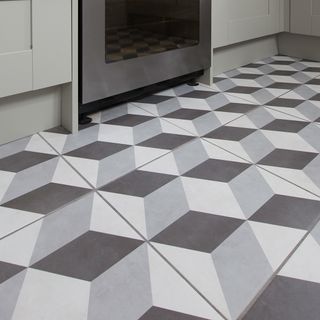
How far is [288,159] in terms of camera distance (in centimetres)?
137

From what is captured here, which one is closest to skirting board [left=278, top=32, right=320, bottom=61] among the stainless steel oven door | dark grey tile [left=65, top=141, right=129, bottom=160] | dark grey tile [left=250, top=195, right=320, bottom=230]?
the stainless steel oven door

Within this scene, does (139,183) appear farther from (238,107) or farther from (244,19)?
(244,19)

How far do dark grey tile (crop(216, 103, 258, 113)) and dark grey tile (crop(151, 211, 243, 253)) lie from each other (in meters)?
0.87

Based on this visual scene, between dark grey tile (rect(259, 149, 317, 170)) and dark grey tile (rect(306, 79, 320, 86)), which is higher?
dark grey tile (rect(306, 79, 320, 86))

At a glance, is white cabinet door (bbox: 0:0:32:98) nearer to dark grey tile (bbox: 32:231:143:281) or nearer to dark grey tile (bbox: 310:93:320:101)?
dark grey tile (bbox: 32:231:143:281)

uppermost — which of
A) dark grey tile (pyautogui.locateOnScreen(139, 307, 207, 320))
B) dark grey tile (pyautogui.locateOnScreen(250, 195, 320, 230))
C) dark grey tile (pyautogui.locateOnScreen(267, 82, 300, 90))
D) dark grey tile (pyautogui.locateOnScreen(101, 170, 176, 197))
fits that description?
dark grey tile (pyautogui.locateOnScreen(267, 82, 300, 90))

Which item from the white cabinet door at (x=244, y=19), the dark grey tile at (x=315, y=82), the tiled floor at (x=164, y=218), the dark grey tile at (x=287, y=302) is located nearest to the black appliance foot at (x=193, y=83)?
the white cabinet door at (x=244, y=19)

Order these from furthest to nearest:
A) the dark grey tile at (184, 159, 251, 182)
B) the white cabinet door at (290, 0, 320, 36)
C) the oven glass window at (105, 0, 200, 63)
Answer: the white cabinet door at (290, 0, 320, 36)
the oven glass window at (105, 0, 200, 63)
the dark grey tile at (184, 159, 251, 182)

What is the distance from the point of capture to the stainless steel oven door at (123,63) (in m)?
1.54

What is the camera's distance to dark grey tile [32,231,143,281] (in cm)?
85

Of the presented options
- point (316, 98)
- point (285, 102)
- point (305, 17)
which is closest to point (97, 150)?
point (285, 102)

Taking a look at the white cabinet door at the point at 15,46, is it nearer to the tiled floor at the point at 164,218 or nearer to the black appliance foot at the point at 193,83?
the tiled floor at the point at 164,218

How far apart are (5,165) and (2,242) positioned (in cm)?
41

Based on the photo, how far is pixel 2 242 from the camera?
94 centimetres
